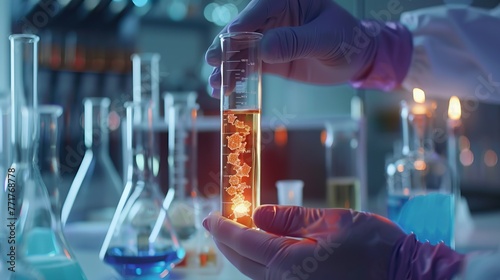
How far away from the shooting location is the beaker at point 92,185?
1.61 metres

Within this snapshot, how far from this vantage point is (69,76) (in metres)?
3.89

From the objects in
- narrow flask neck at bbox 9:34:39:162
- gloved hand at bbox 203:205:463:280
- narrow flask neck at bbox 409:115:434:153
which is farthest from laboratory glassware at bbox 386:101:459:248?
narrow flask neck at bbox 9:34:39:162

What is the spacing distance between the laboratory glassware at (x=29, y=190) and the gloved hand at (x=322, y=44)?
14.3 inches

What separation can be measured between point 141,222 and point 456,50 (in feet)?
3.71

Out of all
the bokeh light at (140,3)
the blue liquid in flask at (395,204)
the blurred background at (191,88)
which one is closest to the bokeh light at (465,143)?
the blurred background at (191,88)

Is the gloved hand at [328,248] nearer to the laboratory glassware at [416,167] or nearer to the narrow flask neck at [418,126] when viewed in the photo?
the laboratory glassware at [416,167]

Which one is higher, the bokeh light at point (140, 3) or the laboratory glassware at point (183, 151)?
the bokeh light at point (140, 3)

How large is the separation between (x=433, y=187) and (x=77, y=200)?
1050 mm

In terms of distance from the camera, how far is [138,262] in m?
1.13

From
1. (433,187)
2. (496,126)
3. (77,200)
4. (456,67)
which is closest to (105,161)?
(77,200)

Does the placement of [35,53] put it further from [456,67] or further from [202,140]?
[202,140]

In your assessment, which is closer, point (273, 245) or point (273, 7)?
point (273, 245)

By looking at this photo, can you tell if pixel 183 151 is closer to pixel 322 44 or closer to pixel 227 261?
pixel 227 261

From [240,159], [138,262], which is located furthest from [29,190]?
[240,159]
